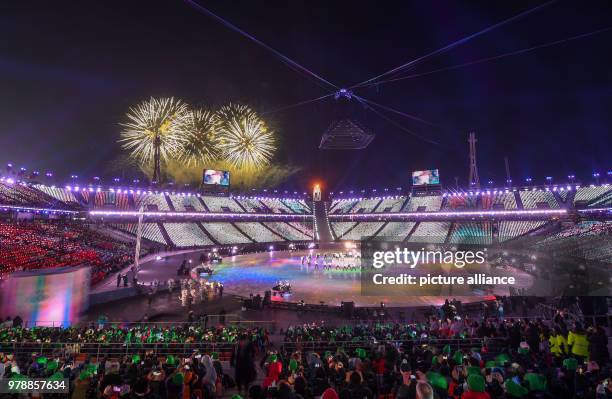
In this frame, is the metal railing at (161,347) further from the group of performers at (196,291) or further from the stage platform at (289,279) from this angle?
the group of performers at (196,291)

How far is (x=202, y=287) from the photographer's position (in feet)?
75.5

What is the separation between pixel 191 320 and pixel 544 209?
46392 millimetres

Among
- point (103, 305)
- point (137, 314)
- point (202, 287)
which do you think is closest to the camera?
point (137, 314)

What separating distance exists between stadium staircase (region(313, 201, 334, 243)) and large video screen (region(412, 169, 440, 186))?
1874 cm

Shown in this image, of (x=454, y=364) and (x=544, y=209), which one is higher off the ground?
(x=544, y=209)

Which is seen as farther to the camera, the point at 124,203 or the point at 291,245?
the point at 291,245

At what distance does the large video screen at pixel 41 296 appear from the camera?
15242mm

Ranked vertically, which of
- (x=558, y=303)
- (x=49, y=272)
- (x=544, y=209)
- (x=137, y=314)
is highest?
(x=544, y=209)

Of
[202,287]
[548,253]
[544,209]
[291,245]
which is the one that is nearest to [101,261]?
[202,287]

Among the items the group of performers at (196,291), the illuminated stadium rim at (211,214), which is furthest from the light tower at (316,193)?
the group of performers at (196,291)

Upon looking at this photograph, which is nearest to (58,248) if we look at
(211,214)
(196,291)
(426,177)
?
(196,291)

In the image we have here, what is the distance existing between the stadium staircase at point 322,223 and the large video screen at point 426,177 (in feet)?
61.5

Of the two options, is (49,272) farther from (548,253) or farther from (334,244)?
(334,244)

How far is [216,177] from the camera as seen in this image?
5534cm
